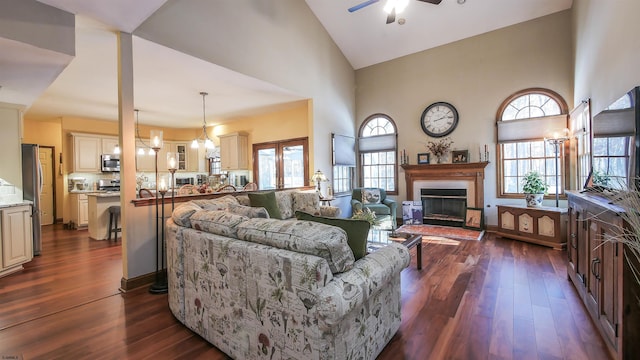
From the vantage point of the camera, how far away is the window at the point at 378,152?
677 cm

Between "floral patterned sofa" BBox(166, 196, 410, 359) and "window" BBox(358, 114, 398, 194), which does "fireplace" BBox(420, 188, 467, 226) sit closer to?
"window" BBox(358, 114, 398, 194)

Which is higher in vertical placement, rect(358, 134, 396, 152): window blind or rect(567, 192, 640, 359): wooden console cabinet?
rect(358, 134, 396, 152): window blind

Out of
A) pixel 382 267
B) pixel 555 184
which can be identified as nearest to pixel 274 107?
pixel 382 267

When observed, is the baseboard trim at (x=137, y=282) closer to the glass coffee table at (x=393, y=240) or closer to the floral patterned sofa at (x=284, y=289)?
the floral patterned sofa at (x=284, y=289)

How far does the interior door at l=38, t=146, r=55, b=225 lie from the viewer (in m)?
6.75

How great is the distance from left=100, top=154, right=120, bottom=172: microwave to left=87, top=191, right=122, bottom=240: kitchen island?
1868 millimetres

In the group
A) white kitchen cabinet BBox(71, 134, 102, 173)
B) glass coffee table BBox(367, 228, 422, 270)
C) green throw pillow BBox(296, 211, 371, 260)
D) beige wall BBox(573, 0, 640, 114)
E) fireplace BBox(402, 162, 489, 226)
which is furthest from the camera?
white kitchen cabinet BBox(71, 134, 102, 173)

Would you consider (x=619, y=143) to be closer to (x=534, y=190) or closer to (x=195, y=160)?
(x=534, y=190)

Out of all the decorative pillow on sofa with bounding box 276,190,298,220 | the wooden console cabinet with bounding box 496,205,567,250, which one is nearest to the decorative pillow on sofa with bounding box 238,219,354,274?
the decorative pillow on sofa with bounding box 276,190,298,220

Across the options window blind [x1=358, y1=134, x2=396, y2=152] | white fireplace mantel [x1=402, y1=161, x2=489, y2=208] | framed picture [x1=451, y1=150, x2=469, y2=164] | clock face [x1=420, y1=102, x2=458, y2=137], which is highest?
clock face [x1=420, y1=102, x2=458, y2=137]

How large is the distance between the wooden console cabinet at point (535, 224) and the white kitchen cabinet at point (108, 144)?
29.4ft

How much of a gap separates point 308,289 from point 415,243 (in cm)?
221

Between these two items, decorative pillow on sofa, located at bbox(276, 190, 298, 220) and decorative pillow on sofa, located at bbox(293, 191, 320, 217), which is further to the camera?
decorative pillow on sofa, located at bbox(293, 191, 320, 217)

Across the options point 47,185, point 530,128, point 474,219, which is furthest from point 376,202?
point 47,185
